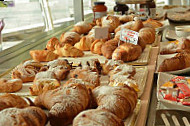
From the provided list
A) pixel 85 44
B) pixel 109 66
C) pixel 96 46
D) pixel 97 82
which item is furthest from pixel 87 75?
pixel 85 44

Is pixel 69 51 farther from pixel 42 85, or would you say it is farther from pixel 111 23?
pixel 111 23

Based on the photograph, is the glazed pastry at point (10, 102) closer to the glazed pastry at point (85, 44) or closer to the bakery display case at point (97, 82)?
the bakery display case at point (97, 82)

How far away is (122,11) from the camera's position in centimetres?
343

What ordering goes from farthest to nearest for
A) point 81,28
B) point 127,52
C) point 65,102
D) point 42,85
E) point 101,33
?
point 81,28, point 101,33, point 127,52, point 42,85, point 65,102

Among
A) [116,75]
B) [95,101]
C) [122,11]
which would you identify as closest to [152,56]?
[116,75]

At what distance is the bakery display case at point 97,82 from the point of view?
91 centimetres

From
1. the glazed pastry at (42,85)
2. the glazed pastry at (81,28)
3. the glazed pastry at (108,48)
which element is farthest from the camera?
the glazed pastry at (81,28)

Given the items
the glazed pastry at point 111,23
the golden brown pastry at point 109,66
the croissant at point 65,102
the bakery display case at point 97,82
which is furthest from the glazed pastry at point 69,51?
the croissant at point 65,102

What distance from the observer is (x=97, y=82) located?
126 cm

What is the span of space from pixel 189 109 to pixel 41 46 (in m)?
1.43

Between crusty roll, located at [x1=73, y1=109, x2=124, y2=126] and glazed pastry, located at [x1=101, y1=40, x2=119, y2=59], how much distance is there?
39.2 inches

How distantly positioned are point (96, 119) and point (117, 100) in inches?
7.7

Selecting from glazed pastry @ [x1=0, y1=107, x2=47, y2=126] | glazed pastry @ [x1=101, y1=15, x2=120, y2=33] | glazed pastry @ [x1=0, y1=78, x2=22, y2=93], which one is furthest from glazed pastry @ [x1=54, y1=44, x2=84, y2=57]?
glazed pastry @ [x1=0, y1=107, x2=47, y2=126]

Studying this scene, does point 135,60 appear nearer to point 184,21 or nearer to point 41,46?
point 41,46
